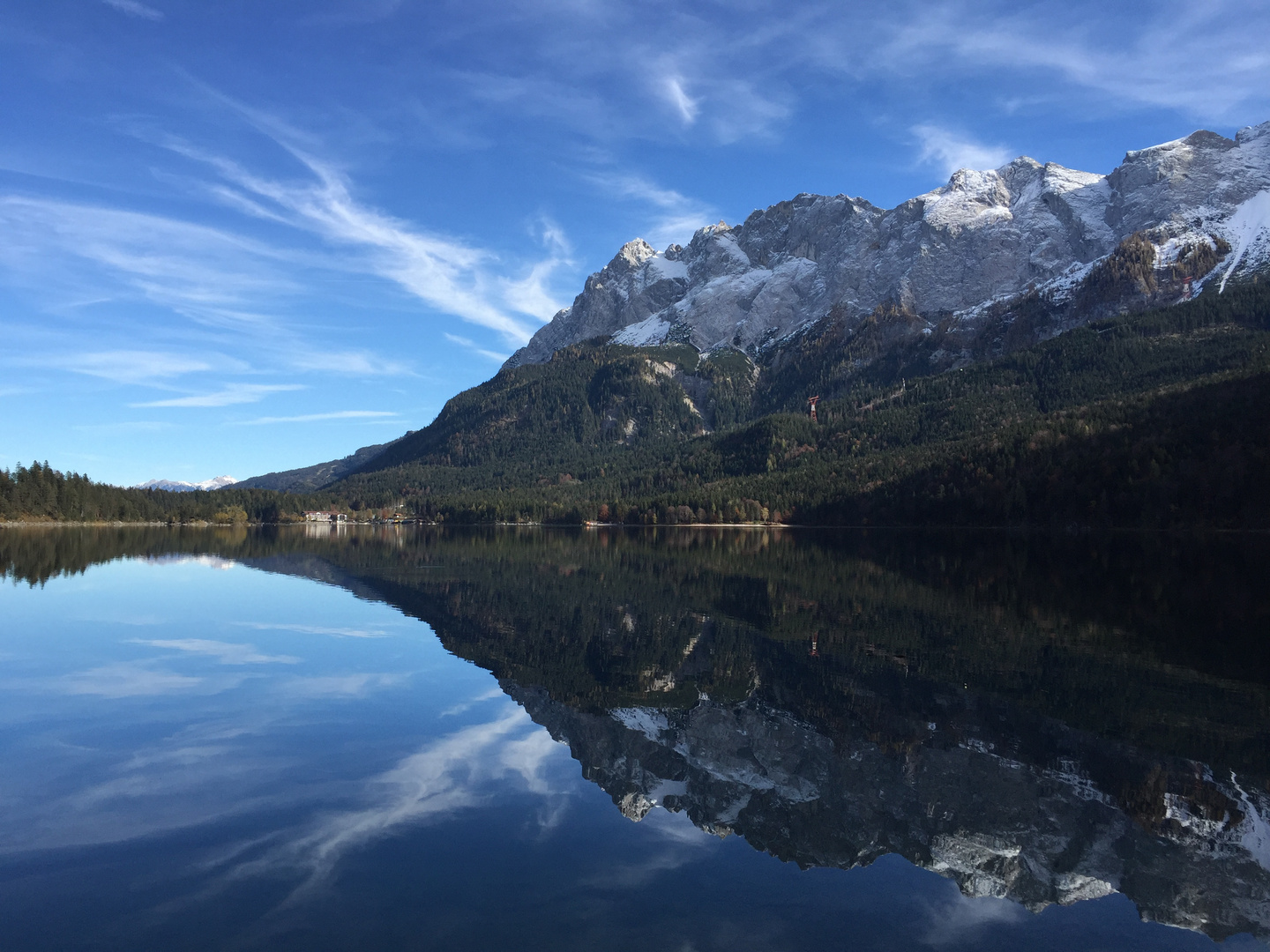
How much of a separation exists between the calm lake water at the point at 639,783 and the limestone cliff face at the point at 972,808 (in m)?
0.08

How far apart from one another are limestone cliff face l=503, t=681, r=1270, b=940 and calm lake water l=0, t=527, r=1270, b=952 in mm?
84

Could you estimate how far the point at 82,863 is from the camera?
44.8ft

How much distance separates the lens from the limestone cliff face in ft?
45.0

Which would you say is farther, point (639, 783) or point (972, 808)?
point (639, 783)

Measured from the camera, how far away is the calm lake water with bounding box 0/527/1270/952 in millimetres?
12477

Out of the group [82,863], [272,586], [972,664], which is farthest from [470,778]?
[272,586]

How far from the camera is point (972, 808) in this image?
16.6m

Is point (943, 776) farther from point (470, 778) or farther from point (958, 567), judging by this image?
point (958, 567)

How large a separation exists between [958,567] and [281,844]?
6841 centimetres

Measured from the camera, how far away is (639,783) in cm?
1897

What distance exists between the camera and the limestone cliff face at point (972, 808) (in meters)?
13.7

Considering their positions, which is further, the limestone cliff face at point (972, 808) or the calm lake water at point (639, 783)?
the limestone cliff face at point (972, 808)

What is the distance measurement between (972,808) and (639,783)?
24.5 feet

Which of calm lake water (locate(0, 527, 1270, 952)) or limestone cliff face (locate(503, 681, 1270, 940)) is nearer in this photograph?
calm lake water (locate(0, 527, 1270, 952))
